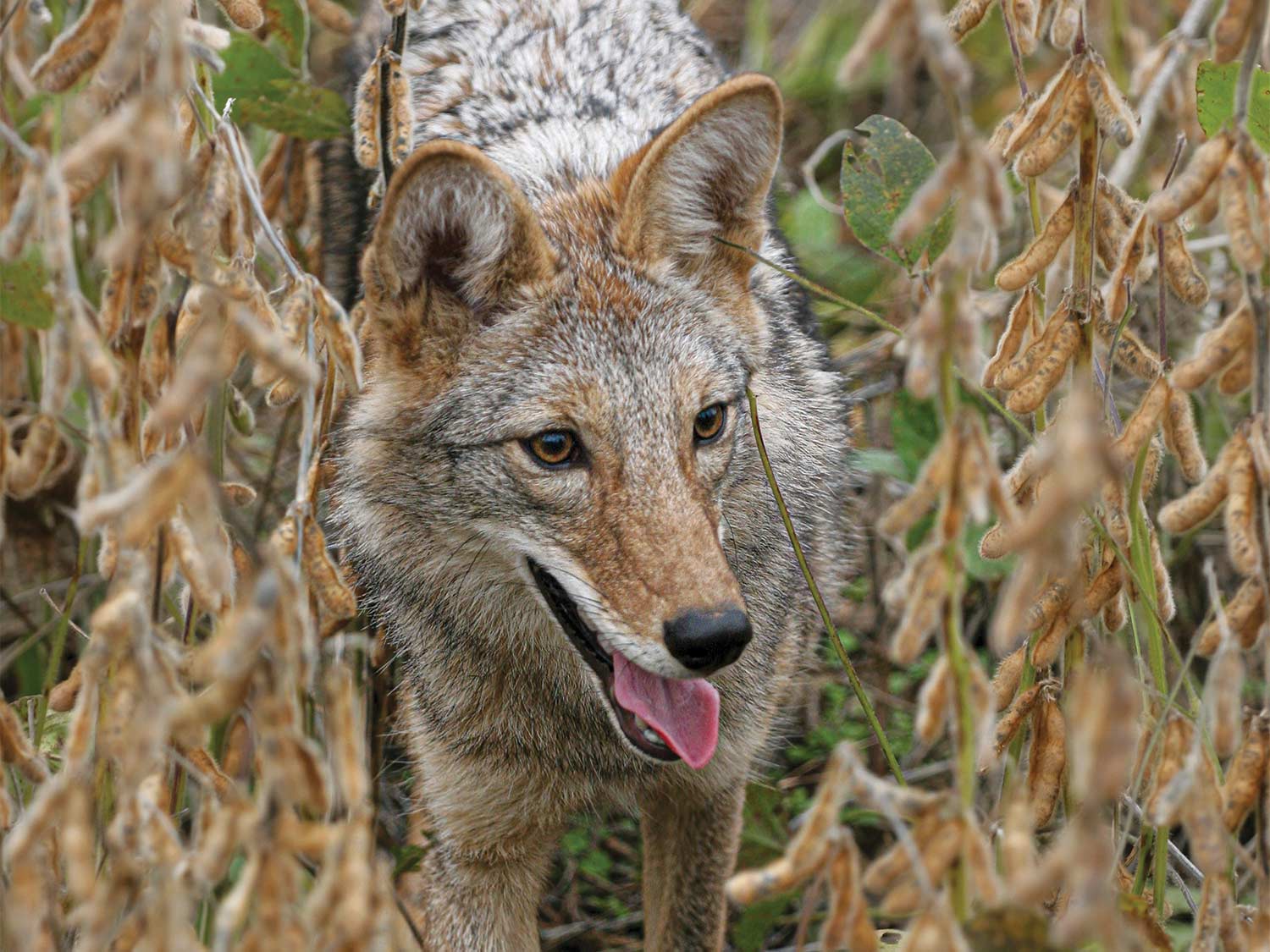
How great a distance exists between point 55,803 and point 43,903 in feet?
0.91

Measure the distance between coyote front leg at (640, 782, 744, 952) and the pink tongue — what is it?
733mm

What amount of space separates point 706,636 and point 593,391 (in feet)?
2.09

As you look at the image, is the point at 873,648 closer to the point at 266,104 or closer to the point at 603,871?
the point at 603,871

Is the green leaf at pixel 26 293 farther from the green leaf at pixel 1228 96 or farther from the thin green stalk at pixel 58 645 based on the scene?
the green leaf at pixel 1228 96

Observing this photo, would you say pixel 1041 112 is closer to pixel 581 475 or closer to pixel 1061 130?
pixel 1061 130

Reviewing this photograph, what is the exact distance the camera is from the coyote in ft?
9.79

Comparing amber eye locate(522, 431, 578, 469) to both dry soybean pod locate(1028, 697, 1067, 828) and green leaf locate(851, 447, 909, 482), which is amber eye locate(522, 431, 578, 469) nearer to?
dry soybean pod locate(1028, 697, 1067, 828)

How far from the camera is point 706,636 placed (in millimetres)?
2703

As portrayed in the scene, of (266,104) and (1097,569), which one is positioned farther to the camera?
(266,104)

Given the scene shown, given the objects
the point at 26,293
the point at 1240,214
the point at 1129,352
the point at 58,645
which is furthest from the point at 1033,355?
the point at 58,645

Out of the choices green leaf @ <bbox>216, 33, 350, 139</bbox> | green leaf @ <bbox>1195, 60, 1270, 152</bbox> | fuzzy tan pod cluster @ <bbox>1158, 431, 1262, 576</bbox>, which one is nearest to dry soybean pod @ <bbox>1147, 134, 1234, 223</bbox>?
fuzzy tan pod cluster @ <bbox>1158, 431, 1262, 576</bbox>

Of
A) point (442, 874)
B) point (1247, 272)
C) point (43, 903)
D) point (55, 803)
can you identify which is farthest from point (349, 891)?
point (442, 874)

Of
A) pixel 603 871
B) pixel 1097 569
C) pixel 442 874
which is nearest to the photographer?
pixel 1097 569

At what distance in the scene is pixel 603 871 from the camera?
15.1 ft
